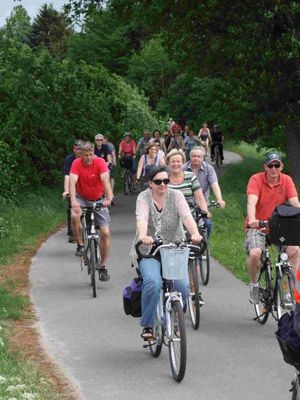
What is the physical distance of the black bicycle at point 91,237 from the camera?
40.0ft

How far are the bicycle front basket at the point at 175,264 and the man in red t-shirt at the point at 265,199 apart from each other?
1698 millimetres

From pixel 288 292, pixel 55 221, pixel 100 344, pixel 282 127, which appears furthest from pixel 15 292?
pixel 282 127

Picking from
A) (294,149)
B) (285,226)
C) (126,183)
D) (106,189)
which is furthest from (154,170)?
(294,149)

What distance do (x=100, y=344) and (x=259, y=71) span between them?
66.0 feet

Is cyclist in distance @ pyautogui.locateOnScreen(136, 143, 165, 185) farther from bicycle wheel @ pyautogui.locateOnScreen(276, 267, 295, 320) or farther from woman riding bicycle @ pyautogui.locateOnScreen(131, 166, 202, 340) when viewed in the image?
woman riding bicycle @ pyautogui.locateOnScreen(131, 166, 202, 340)

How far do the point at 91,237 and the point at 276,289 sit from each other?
3.48 meters

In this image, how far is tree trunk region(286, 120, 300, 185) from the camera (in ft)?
97.5

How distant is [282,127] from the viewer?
3091 cm

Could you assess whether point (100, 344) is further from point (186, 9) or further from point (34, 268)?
point (186, 9)

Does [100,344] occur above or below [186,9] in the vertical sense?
below

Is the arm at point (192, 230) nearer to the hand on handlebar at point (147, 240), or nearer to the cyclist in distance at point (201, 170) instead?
the hand on handlebar at point (147, 240)

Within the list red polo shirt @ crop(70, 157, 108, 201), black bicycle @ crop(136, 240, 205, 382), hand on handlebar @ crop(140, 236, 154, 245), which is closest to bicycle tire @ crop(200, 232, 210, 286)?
red polo shirt @ crop(70, 157, 108, 201)

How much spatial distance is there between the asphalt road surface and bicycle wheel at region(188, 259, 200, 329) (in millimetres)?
105

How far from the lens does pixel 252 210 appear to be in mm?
9719
